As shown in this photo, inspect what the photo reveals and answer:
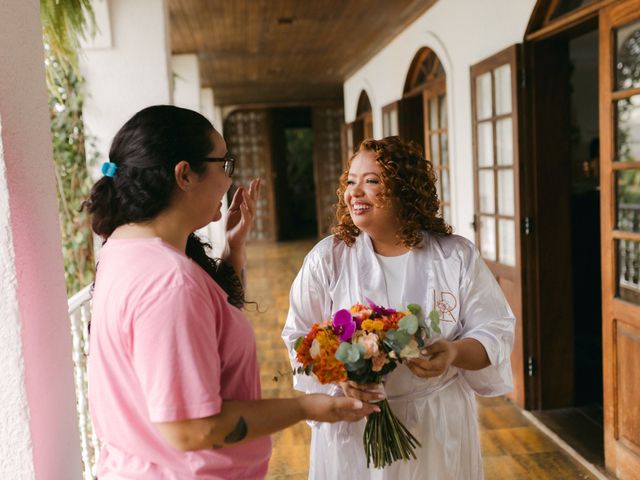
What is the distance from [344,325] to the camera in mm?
1641

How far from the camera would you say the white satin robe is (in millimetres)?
1889

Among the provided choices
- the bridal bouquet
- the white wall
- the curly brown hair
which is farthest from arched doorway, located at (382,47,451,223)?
the bridal bouquet

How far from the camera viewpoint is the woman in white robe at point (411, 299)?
1.89 m

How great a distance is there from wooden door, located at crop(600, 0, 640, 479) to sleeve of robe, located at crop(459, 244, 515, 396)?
4.34 feet

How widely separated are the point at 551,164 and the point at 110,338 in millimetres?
3418

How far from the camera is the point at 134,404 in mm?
1199

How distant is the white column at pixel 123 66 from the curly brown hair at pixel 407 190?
2.92 m

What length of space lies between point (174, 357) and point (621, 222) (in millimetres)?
2561

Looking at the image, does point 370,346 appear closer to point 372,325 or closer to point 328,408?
point 372,325

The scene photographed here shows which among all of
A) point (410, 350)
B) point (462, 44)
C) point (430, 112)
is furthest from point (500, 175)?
point (410, 350)

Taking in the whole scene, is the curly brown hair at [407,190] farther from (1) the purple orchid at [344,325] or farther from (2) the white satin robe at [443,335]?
(1) the purple orchid at [344,325]

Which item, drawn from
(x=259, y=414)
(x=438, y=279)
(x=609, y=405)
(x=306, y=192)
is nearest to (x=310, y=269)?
(x=438, y=279)

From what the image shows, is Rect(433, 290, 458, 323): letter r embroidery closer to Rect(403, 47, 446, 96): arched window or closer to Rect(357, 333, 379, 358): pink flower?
Rect(357, 333, 379, 358): pink flower

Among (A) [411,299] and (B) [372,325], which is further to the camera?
(A) [411,299]
